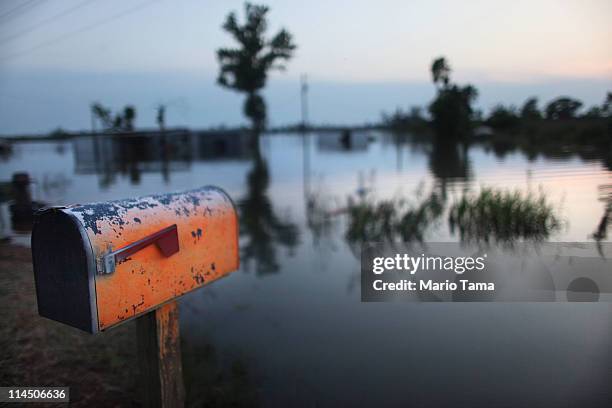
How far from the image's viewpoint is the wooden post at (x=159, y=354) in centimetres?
222

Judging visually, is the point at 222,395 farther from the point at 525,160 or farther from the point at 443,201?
the point at 525,160

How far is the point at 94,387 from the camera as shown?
3043mm

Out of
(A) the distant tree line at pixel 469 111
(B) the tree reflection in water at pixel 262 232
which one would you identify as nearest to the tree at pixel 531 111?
(A) the distant tree line at pixel 469 111

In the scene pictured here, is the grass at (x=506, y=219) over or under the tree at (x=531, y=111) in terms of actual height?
under

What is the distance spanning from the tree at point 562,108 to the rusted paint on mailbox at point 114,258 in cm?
485

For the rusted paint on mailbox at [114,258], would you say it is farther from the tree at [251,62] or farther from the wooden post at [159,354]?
the tree at [251,62]

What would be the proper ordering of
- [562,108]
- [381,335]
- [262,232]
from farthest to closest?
[262,232]
[562,108]
[381,335]

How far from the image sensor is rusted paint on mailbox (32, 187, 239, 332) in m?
1.71

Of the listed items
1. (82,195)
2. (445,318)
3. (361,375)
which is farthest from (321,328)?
(82,195)

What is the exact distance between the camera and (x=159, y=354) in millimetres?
2242

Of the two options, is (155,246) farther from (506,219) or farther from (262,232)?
(262,232)

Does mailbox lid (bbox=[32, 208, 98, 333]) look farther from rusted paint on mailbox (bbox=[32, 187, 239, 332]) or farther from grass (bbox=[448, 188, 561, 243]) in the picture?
grass (bbox=[448, 188, 561, 243])

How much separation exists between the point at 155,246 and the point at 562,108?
209 inches

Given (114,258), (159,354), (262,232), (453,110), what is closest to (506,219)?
(453,110)
